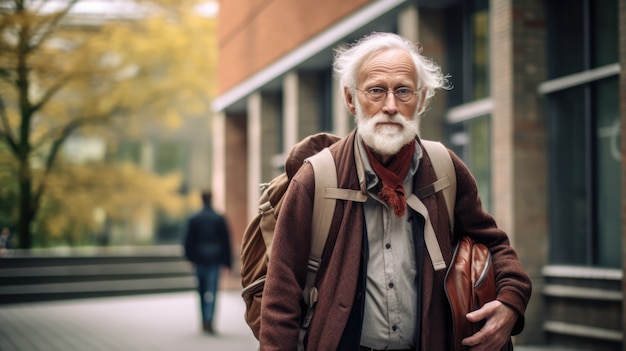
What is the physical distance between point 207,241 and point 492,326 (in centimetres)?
997

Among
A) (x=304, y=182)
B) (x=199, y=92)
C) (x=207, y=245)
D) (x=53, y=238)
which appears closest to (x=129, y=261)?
(x=53, y=238)

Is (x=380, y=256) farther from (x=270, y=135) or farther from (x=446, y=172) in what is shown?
(x=270, y=135)

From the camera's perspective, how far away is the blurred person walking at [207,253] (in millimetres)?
12445

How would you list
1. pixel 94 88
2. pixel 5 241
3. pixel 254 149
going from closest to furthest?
pixel 254 149 → pixel 5 241 → pixel 94 88

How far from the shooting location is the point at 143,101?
81.9 ft

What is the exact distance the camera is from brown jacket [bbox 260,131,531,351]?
2.76m

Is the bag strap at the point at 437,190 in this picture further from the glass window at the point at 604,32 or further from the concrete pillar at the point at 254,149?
the concrete pillar at the point at 254,149

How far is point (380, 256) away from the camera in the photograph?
2832mm

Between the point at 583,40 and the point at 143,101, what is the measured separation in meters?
17.3

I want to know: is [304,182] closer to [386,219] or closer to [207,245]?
[386,219]

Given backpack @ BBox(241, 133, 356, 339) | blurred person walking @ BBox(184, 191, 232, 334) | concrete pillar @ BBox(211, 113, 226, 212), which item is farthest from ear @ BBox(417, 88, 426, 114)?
→ concrete pillar @ BBox(211, 113, 226, 212)

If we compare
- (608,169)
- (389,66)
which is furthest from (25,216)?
(389,66)

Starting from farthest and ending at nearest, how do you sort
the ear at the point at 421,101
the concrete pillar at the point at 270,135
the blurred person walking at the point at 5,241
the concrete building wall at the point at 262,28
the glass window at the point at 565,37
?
the blurred person walking at the point at 5,241
the concrete pillar at the point at 270,135
the concrete building wall at the point at 262,28
the glass window at the point at 565,37
the ear at the point at 421,101

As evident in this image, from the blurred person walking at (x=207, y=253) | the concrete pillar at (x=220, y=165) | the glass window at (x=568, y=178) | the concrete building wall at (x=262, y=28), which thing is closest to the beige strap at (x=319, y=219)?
the glass window at (x=568, y=178)
